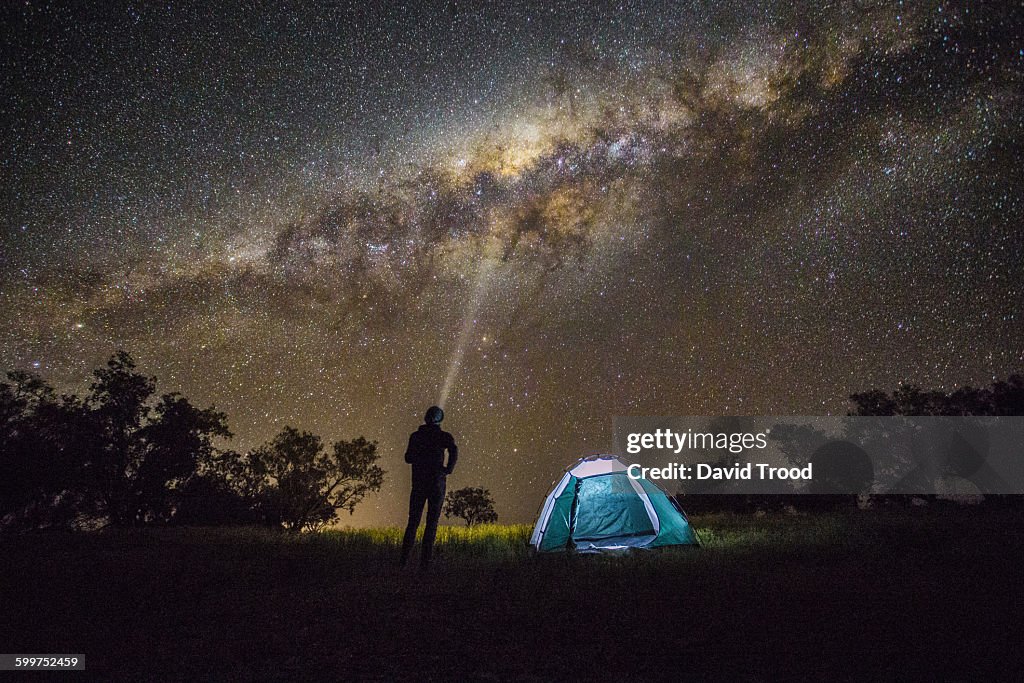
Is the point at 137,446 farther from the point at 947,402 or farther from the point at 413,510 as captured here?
the point at 947,402

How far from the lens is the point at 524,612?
19.9ft

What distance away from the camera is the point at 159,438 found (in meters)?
26.1

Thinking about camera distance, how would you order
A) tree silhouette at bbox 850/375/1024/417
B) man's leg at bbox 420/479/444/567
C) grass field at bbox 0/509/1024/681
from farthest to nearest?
tree silhouette at bbox 850/375/1024/417 → man's leg at bbox 420/479/444/567 → grass field at bbox 0/509/1024/681

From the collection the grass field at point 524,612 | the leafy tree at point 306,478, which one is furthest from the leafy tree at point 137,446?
the grass field at point 524,612

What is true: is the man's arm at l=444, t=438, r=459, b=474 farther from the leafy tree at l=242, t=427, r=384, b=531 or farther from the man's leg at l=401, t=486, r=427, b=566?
the leafy tree at l=242, t=427, r=384, b=531

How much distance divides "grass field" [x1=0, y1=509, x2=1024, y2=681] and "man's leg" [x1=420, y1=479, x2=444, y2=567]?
23 cm

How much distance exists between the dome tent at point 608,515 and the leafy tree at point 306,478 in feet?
70.8

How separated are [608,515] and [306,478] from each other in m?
24.1

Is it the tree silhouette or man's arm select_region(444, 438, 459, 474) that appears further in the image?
the tree silhouette

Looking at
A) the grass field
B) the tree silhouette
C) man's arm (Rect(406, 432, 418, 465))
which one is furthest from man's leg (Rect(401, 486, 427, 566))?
the tree silhouette

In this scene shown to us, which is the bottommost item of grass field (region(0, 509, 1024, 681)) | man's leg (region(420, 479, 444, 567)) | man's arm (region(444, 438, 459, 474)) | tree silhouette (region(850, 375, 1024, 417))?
grass field (region(0, 509, 1024, 681))

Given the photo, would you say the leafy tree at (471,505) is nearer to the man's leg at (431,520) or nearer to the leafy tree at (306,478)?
the leafy tree at (306,478)

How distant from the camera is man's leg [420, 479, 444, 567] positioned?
8711 mm

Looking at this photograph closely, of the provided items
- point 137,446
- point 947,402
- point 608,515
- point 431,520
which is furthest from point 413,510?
point 947,402
